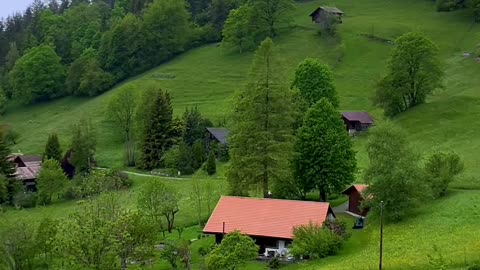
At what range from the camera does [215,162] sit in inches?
3162

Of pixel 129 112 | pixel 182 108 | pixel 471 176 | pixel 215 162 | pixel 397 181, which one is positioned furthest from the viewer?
pixel 182 108

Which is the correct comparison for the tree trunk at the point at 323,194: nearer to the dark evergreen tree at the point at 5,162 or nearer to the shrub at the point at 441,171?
the shrub at the point at 441,171

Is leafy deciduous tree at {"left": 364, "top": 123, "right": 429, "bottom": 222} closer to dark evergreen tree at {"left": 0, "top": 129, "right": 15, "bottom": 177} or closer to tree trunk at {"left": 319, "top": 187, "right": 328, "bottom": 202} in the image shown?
tree trunk at {"left": 319, "top": 187, "right": 328, "bottom": 202}

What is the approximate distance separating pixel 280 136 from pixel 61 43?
99279mm

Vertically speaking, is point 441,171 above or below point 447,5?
below

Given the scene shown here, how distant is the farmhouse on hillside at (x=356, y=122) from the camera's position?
86812mm

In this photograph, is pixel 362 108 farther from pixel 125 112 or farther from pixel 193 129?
pixel 125 112

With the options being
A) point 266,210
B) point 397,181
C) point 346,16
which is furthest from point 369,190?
point 346,16

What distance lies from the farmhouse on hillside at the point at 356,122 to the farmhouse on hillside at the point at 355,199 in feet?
92.2

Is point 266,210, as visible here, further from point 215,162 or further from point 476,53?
point 476,53

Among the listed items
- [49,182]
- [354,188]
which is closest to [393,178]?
[354,188]

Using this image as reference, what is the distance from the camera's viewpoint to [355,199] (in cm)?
5812

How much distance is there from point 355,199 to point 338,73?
5514 cm

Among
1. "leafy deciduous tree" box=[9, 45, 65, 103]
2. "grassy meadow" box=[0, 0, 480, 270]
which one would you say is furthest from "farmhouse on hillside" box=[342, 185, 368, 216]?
"leafy deciduous tree" box=[9, 45, 65, 103]
